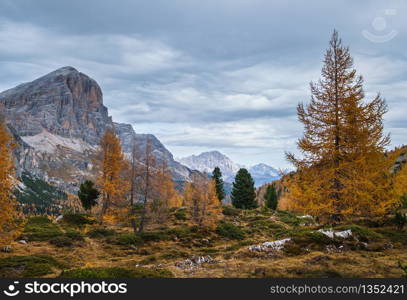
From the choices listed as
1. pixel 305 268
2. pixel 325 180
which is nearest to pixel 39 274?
pixel 305 268

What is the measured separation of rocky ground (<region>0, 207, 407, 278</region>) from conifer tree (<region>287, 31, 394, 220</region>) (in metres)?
1.64

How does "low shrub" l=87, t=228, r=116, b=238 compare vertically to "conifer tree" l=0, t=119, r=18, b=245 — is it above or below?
below

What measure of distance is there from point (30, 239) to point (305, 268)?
2193cm

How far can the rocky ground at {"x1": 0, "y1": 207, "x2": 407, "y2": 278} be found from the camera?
1020 cm

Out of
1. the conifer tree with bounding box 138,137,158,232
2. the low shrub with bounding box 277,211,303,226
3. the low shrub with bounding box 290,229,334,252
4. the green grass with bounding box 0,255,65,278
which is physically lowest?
the low shrub with bounding box 277,211,303,226

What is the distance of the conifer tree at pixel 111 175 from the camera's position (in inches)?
1011

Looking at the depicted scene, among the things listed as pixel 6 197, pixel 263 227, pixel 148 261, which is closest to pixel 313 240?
pixel 148 261

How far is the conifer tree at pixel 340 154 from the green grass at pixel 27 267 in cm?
1390

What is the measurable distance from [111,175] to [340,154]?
22234mm

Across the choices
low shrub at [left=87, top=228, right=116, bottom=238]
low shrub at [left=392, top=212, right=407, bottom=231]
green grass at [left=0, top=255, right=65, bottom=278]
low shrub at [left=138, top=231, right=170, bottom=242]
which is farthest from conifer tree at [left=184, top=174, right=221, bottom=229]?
green grass at [left=0, top=255, right=65, bottom=278]

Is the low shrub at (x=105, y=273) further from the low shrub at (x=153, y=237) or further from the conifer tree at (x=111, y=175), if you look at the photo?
the conifer tree at (x=111, y=175)

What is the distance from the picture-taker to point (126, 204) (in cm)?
2536

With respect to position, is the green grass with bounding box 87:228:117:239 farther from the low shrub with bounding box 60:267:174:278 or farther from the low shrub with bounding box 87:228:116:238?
the low shrub with bounding box 60:267:174:278

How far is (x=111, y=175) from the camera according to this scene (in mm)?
28266
